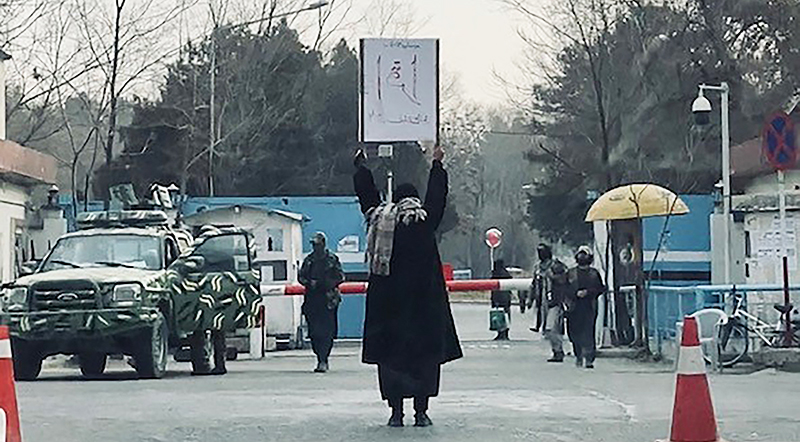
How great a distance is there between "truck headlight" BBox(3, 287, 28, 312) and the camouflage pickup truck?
1 cm

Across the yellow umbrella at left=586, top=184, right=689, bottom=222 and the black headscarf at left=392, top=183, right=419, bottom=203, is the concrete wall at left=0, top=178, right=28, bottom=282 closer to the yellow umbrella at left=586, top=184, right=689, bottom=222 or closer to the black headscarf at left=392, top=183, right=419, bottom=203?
the yellow umbrella at left=586, top=184, right=689, bottom=222

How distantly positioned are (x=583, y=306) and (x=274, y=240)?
11.6 m

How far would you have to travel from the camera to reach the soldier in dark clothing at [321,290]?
72.2 feet

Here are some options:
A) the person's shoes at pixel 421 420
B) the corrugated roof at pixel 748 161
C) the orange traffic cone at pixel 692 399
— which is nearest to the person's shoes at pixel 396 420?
the person's shoes at pixel 421 420

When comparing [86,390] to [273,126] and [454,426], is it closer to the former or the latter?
[454,426]

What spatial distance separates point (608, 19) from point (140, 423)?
2505cm

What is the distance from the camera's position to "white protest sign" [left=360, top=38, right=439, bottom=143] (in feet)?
74.0

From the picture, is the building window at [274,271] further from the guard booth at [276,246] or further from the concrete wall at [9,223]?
the concrete wall at [9,223]

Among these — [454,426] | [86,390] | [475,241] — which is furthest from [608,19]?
[475,241]

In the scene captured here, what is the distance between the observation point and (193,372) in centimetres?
2086

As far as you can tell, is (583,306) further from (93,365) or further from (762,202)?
(93,365)

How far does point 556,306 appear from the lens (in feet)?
80.0

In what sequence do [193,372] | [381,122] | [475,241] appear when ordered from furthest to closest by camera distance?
[475,241] < [381,122] < [193,372]

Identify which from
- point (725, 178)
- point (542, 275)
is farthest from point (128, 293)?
point (725, 178)
